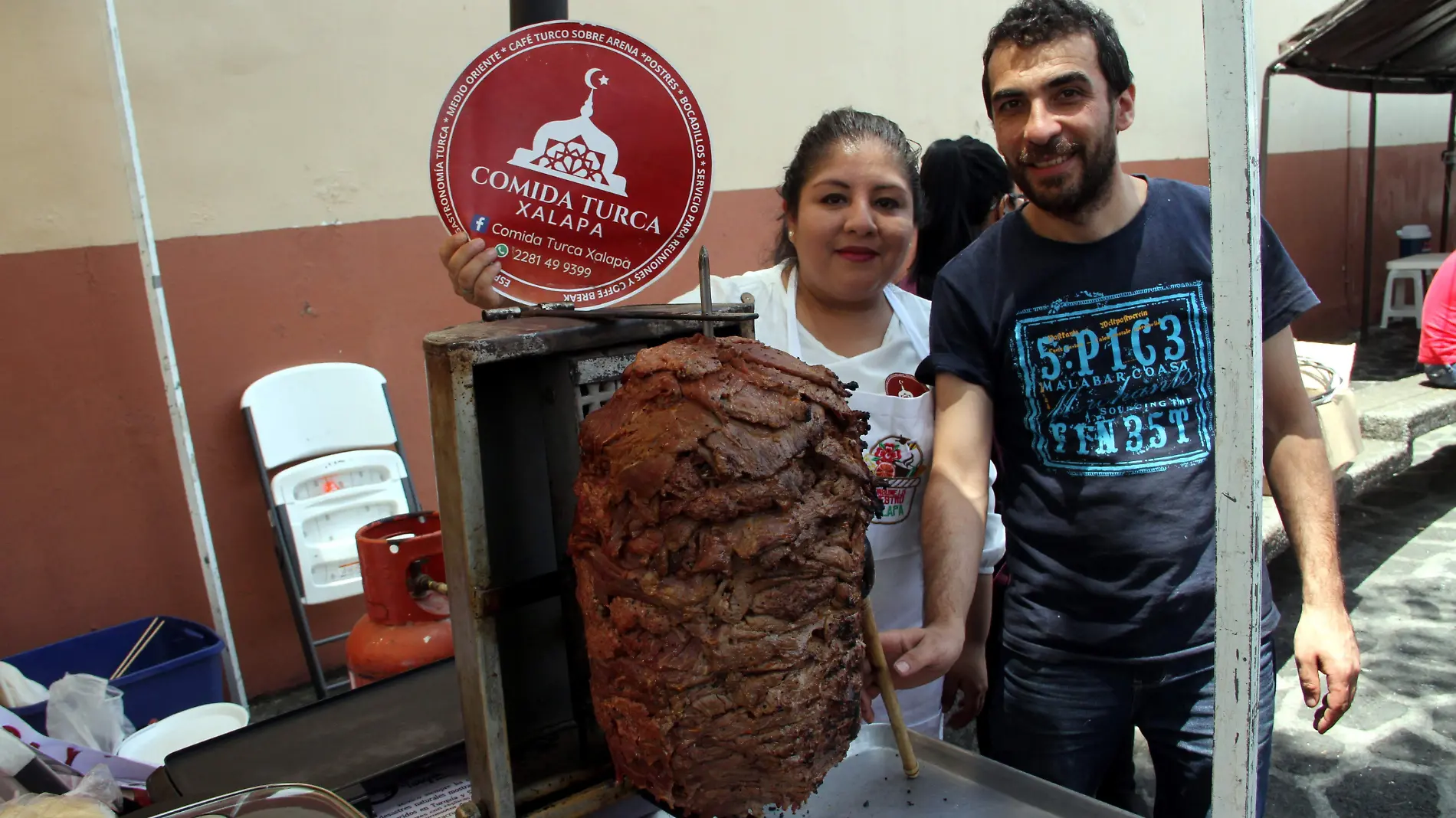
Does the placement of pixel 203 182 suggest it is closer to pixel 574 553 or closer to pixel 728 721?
pixel 574 553

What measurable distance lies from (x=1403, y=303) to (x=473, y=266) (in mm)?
12115

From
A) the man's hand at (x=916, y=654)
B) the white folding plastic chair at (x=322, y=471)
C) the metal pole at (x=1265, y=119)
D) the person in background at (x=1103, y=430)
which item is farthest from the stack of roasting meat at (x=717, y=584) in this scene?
the metal pole at (x=1265, y=119)

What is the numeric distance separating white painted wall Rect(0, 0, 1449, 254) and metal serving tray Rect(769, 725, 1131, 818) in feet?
10.5

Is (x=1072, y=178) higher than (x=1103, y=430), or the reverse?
(x=1072, y=178)

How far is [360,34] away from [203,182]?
861 mm

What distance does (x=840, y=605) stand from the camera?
4.00ft

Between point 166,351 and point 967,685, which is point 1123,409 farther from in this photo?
point 166,351

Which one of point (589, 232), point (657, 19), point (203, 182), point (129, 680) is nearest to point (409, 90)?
point (203, 182)

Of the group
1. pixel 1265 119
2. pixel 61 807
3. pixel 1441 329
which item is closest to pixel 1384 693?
pixel 1441 329

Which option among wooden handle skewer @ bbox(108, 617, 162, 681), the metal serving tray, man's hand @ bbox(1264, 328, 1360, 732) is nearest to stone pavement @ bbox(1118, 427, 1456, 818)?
man's hand @ bbox(1264, 328, 1360, 732)

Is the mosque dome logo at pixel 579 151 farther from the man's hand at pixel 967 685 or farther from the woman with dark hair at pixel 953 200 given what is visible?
the woman with dark hair at pixel 953 200

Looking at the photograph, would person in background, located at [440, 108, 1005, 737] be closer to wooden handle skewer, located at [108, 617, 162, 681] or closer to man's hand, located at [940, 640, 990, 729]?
man's hand, located at [940, 640, 990, 729]

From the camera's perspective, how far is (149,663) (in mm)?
3227

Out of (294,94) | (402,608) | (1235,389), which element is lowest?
(402,608)
